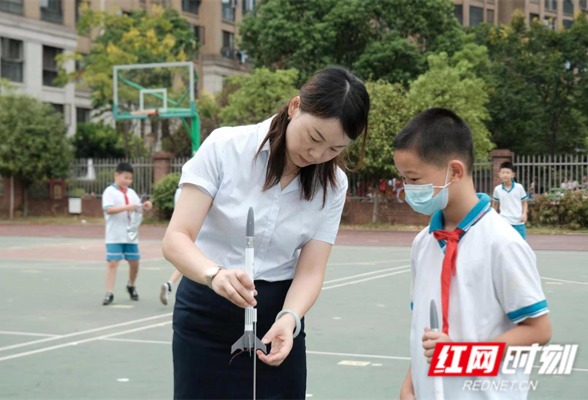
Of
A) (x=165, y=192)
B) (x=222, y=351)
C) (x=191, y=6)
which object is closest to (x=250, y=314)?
(x=222, y=351)

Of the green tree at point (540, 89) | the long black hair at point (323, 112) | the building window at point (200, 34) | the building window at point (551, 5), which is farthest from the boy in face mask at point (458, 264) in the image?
the building window at point (551, 5)

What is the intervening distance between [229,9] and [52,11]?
572 inches

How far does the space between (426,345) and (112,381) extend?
3911 mm

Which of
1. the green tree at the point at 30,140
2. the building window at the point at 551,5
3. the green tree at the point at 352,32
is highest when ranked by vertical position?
the building window at the point at 551,5

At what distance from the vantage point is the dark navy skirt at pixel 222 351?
120 inches

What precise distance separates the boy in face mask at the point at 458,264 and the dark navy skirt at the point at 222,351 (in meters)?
0.53

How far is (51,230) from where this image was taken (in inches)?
1037

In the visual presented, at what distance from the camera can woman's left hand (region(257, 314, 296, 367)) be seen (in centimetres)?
284

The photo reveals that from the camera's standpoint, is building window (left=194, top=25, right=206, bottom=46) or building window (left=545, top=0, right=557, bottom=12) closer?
building window (left=194, top=25, right=206, bottom=46)

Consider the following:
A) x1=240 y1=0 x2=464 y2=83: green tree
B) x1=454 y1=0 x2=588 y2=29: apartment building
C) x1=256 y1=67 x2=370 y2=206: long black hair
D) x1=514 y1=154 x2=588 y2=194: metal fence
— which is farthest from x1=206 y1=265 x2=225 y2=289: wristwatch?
x1=454 y1=0 x2=588 y2=29: apartment building

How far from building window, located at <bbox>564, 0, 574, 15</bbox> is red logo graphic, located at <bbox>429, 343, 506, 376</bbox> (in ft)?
224

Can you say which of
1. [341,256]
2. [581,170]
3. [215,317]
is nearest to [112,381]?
[215,317]

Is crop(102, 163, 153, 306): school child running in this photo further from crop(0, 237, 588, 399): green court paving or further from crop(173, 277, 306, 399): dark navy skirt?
crop(173, 277, 306, 399): dark navy skirt

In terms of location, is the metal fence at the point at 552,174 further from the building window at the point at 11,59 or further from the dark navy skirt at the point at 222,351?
the building window at the point at 11,59
